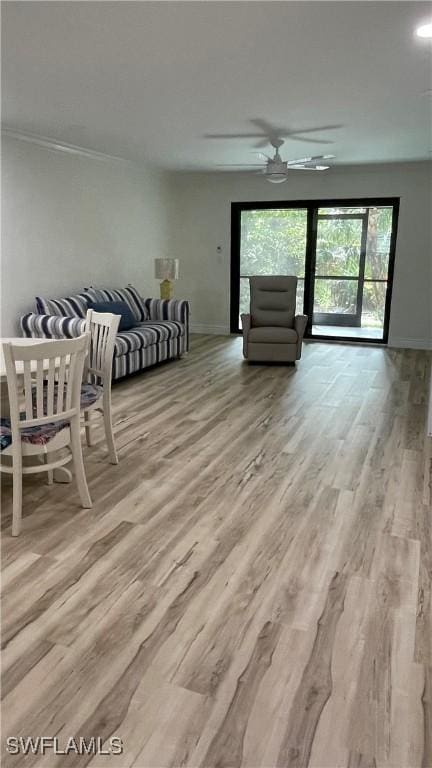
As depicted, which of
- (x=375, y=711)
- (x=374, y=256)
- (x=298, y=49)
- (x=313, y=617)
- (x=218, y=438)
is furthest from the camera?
(x=374, y=256)

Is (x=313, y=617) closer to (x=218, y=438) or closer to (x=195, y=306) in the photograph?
(x=218, y=438)

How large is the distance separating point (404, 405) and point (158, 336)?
281cm

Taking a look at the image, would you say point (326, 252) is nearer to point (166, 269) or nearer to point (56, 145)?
point (166, 269)

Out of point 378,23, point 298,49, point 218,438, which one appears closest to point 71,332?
point 218,438

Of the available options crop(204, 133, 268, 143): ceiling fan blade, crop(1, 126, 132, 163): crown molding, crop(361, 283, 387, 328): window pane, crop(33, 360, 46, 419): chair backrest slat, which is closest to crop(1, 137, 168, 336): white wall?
crop(1, 126, 132, 163): crown molding

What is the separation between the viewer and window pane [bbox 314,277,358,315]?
7.88m

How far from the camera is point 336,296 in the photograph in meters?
7.98

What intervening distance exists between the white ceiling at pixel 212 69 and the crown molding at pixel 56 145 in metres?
0.12

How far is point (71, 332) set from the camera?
4980 mm

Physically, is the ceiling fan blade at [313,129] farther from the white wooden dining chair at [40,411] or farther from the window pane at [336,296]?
the white wooden dining chair at [40,411]

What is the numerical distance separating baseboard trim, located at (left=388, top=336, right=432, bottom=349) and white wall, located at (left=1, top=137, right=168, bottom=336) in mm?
3728

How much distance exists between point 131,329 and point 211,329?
2.83 meters

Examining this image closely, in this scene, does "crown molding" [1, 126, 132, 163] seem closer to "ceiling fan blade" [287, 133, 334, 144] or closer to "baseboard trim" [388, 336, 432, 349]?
"ceiling fan blade" [287, 133, 334, 144]

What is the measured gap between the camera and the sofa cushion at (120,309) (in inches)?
231
